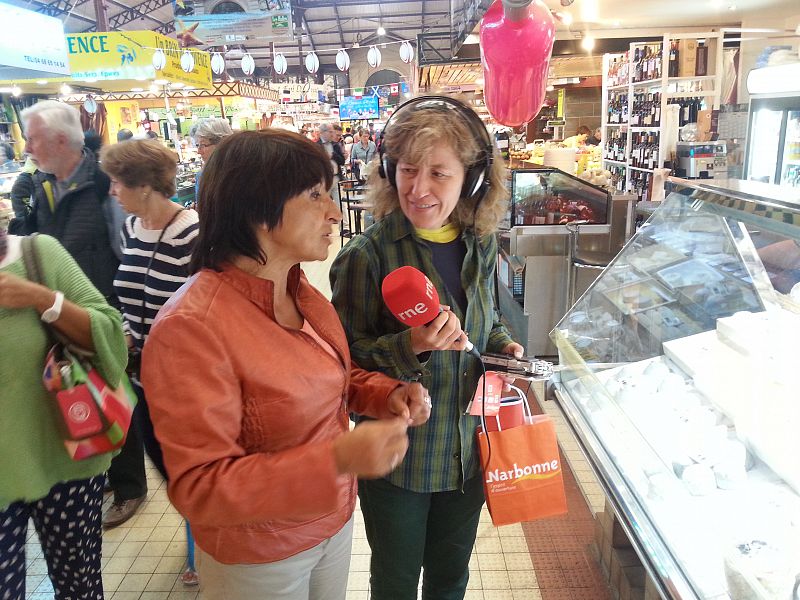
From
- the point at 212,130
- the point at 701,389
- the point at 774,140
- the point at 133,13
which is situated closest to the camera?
the point at 701,389

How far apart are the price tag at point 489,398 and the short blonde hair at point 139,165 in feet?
5.31

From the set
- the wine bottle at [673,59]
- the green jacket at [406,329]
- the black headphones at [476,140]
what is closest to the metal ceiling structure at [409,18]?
the wine bottle at [673,59]

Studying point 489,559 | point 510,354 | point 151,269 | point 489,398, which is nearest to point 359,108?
point 151,269

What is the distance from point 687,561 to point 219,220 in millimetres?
1316

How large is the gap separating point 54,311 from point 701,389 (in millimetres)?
1918

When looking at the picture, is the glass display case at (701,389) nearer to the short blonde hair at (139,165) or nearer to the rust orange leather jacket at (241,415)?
the rust orange leather jacket at (241,415)

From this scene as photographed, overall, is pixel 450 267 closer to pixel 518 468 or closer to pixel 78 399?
pixel 518 468

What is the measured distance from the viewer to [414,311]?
1.35 meters

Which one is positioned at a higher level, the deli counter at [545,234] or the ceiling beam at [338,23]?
the ceiling beam at [338,23]

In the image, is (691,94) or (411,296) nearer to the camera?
(411,296)

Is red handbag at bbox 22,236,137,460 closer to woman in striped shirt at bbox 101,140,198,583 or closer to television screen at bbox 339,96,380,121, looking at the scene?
woman in striped shirt at bbox 101,140,198,583

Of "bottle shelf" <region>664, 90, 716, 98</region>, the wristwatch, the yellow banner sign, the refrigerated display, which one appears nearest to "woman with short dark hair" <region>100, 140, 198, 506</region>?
the wristwatch

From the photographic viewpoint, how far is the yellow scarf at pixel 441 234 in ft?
5.41

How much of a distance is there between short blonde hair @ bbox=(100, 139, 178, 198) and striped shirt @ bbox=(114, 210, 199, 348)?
0.15m
